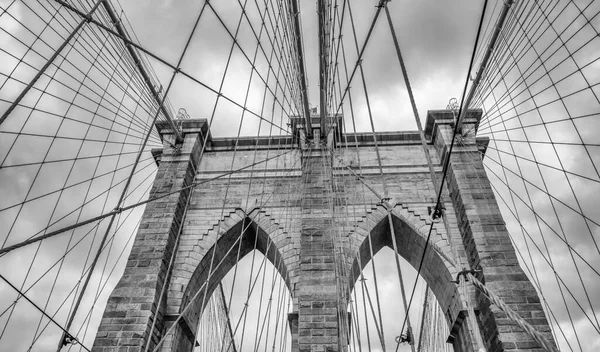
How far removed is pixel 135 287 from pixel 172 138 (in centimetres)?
433

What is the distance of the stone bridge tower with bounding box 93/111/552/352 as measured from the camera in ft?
25.4

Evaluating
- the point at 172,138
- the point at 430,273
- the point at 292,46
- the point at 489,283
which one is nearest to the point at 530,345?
the point at 489,283

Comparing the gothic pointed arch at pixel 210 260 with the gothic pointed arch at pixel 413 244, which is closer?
the gothic pointed arch at pixel 210 260

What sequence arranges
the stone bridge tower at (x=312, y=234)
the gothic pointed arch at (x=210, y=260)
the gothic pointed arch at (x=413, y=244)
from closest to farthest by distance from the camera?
the stone bridge tower at (x=312, y=234), the gothic pointed arch at (x=210, y=260), the gothic pointed arch at (x=413, y=244)

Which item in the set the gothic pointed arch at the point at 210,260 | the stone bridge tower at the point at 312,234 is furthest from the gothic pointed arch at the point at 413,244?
the gothic pointed arch at the point at 210,260

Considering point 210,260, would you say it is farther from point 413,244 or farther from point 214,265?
point 413,244

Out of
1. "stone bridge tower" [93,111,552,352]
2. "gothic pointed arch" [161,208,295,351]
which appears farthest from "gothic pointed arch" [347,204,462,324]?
"gothic pointed arch" [161,208,295,351]

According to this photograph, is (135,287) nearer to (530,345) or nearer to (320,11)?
(320,11)

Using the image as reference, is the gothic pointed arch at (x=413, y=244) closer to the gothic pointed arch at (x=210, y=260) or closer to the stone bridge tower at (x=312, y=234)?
the stone bridge tower at (x=312, y=234)

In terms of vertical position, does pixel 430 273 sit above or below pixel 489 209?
below

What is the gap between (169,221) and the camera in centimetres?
947

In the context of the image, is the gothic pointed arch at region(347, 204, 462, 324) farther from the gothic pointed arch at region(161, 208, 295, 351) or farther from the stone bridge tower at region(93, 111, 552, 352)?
the gothic pointed arch at region(161, 208, 295, 351)

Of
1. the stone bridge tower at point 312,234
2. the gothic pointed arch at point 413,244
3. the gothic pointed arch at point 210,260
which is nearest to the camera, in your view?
the stone bridge tower at point 312,234

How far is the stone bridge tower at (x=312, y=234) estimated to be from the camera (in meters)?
7.75
